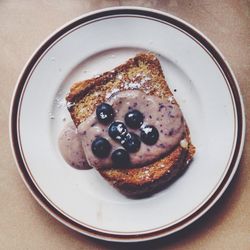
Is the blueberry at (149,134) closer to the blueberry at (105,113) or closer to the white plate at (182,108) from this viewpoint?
the blueberry at (105,113)

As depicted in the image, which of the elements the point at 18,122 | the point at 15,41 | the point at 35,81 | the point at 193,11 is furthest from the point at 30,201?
the point at 193,11

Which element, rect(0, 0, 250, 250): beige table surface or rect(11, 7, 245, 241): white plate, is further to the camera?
rect(0, 0, 250, 250): beige table surface

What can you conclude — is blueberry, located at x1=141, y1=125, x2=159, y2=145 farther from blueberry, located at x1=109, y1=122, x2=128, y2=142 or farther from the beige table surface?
the beige table surface

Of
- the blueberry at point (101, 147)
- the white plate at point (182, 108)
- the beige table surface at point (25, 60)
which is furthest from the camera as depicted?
the beige table surface at point (25, 60)

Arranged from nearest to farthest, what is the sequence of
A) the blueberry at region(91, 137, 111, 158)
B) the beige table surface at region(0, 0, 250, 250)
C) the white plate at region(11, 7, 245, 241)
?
the blueberry at region(91, 137, 111, 158)
the white plate at region(11, 7, 245, 241)
the beige table surface at region(0, 0, 250, 250)

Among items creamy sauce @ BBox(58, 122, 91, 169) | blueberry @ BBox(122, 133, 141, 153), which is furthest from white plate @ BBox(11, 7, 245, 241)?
blueberry @ BBox(122, 133, 141, 153)

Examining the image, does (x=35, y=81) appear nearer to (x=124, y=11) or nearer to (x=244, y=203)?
(x=124, y=11)

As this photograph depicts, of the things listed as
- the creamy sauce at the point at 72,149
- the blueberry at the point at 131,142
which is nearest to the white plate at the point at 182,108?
the creamy sauce at the point at 72,149

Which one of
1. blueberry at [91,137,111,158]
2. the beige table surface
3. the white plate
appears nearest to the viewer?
blueberry at [91,137,111,158]
